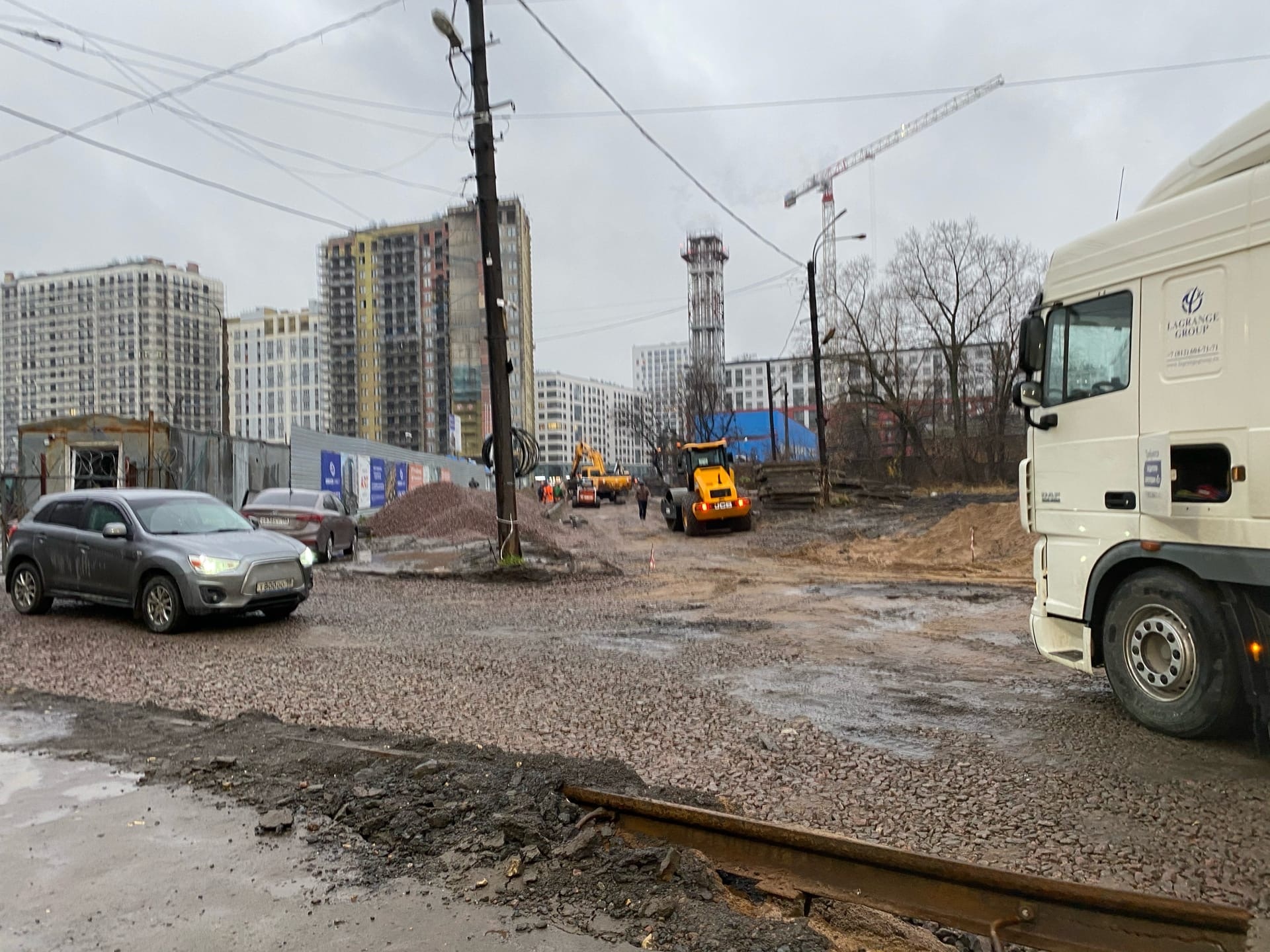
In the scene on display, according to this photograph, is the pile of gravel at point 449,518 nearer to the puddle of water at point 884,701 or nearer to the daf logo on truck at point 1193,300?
the puddle of water at point 884,701

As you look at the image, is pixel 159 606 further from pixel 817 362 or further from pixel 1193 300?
pixel 817 362

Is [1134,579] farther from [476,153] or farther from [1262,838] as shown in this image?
[476,153]

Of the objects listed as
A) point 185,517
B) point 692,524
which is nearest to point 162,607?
point 185,517

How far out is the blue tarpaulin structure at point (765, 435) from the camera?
210 feet

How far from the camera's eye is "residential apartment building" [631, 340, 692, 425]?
2876 inches

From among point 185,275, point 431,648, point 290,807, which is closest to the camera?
point 290,807

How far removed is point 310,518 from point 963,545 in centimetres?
1534

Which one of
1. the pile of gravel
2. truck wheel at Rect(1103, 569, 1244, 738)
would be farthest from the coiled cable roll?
truck wheel at Rect(1103, 569, 1244, 738)

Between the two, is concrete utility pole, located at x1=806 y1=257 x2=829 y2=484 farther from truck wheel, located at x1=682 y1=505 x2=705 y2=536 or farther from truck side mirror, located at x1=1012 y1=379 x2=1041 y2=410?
truck side mirror, located at x1=1012 y1=379 x2=1041 y2=410

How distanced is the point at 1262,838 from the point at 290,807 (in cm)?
464

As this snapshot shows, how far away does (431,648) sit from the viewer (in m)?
8.73

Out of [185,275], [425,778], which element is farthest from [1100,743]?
[185,275]

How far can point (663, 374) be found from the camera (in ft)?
282

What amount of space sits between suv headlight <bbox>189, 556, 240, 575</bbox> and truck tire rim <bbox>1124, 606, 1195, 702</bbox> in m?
8.70
